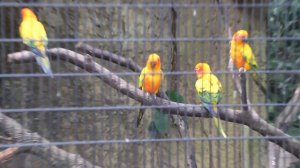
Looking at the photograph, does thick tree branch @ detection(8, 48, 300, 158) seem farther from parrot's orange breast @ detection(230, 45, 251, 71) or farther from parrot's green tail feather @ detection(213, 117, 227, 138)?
parrot's orange breast @ detection(230, 45, 251, 71)

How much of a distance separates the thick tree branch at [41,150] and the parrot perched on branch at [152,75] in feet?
1.31

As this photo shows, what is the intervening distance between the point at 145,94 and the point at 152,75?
0.12 m

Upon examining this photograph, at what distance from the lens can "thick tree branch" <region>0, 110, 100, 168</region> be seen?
2279mm

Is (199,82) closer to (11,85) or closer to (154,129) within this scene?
(154,129)

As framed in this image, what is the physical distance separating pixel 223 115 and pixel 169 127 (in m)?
0.36

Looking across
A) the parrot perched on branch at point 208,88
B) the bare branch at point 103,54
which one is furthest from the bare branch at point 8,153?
the parrot perched on branch at point 208,88

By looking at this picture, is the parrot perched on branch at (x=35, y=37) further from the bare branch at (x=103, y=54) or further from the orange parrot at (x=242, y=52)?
the orange parrot at (x=242, y=52)

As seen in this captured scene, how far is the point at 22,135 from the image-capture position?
7.52 ft

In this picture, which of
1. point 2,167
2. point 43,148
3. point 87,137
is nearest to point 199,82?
point 87,137

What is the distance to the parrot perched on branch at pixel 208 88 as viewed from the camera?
7.39 ft

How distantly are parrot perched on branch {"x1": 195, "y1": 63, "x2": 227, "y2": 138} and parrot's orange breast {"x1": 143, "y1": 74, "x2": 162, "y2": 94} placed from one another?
0.55ft

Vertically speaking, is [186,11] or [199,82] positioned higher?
[186,11]

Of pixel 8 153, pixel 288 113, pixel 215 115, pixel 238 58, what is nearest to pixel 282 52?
pixel 288 113

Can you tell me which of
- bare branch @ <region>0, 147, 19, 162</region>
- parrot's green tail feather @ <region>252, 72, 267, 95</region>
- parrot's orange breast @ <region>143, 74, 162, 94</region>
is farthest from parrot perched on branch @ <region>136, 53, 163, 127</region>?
bare branch @ <region>0, 147, 19, 162</region>
